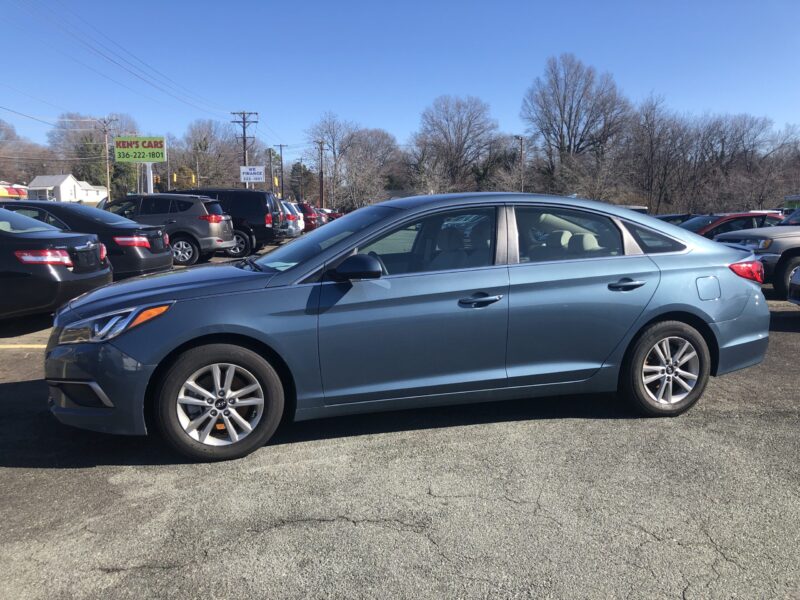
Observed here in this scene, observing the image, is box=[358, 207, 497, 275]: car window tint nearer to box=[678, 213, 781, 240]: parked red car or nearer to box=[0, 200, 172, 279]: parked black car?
box=[0, 200, 172, 279]: parked black car

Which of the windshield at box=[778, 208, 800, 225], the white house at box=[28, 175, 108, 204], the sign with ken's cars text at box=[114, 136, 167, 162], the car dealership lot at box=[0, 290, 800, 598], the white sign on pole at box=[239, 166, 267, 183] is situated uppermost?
the white house at box=[28, 175, 108, 204]

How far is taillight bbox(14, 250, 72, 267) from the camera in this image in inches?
249

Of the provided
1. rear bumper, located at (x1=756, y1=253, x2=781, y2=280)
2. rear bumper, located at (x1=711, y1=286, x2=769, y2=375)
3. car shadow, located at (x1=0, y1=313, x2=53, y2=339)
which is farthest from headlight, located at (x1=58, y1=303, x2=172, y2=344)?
rear bumper, located at (x1=756, y1=253, x2=781, y2=280)

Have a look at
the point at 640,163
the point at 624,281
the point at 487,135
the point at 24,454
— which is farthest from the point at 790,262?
the point at 487,135

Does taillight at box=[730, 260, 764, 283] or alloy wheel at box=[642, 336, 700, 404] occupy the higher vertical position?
taillight at box=[730, 260, 764, 283]

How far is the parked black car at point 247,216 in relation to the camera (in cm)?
1711

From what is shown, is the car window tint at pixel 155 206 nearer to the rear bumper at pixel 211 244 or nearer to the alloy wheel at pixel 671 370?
the rear bumper at pixel 211 244

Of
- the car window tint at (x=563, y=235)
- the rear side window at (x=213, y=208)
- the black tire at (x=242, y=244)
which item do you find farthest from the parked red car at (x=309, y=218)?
the car window tint at (x=563, y=235)

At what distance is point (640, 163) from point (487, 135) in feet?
100.0

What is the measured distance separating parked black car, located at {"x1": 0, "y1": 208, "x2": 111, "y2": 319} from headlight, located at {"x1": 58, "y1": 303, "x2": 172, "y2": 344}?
11.0ft

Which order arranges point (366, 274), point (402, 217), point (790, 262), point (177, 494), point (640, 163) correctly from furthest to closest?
point (640, 163) < point (790, 262) < point (402, 217) < point (366, 274) < point (177, 494)

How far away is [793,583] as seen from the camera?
98.3 inches

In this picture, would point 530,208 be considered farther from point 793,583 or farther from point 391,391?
point 793,583

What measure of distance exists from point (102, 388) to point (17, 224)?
4.44 meters
